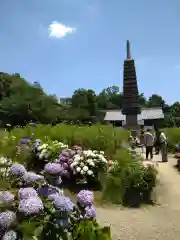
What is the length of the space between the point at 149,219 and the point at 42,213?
14.9 ft

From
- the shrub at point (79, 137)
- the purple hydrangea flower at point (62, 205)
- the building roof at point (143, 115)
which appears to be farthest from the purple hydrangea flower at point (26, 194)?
the building roof at point (143, 115)

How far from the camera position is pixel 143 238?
5.64m

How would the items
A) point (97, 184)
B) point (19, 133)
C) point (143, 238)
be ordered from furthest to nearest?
1. point (19, 133)
2. point (97, 184)
3. point (143, 238)

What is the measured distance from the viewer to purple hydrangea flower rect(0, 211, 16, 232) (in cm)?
234

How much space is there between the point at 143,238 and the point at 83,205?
311 cm

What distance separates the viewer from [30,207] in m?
2.42

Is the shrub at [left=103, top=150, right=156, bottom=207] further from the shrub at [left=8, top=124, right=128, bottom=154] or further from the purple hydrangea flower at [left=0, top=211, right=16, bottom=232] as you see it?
the purple hydrangea flower at [left=0, top=211, right=16, bottom=232]

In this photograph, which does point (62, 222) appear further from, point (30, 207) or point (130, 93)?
point (130, 93)

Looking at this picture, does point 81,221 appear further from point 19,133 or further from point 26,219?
point 19,133

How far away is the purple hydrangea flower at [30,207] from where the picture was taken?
2.41 metres

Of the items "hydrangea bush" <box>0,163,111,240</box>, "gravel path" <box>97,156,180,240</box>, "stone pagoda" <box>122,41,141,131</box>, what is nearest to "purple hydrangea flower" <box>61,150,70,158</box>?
"gravel path" <box>97,156,180,240</box>

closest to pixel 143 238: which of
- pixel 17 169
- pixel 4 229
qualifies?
pixel 17 169

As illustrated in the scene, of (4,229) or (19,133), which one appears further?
(19,133)

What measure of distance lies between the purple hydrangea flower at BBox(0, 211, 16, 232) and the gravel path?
353 centimetres
